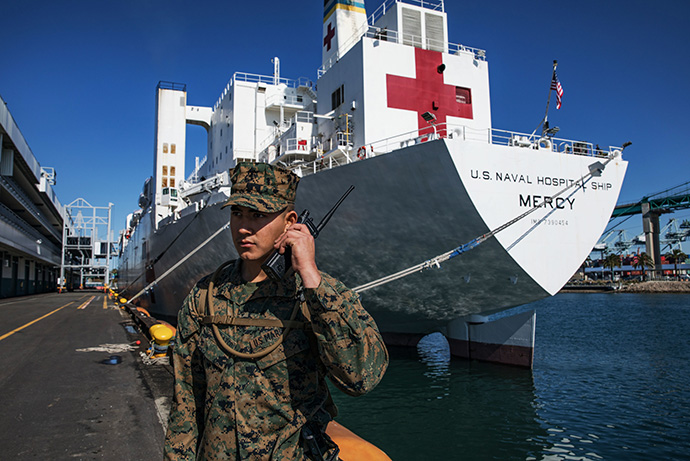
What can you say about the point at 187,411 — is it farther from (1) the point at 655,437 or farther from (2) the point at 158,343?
(1) the point at 655,437

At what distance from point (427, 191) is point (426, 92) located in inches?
178

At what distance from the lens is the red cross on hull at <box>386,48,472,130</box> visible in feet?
39.5

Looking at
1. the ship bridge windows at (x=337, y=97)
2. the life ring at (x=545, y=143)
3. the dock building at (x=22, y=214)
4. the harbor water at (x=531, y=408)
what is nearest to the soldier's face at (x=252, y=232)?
the harbor water at (x=531, y=408)

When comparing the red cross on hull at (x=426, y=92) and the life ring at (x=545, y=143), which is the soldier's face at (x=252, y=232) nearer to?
the life ring at (x=545, y=143)

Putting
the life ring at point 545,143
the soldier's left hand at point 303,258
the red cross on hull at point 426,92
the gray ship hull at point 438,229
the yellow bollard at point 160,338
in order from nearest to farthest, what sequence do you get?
1. the soldier's left hand at point 303,258
2. the yellow bollard at point 160,338
3. the gray ship hull at point 438,229
4. the life ring at point 545,143
5. the red cross on hull at point 426,92

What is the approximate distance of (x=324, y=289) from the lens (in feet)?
4.85

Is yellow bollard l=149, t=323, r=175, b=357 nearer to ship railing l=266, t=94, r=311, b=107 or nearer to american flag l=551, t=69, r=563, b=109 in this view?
american flag l=551, t=69, r=563, b=109

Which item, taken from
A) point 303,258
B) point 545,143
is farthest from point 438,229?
point 303,258

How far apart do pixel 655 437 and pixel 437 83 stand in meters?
9.20

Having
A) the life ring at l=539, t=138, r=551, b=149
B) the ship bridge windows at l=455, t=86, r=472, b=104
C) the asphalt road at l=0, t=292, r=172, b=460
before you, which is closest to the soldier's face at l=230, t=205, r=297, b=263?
the asphalt road at l=0, t=292, r=172, b=460

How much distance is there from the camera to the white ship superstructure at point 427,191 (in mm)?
9062

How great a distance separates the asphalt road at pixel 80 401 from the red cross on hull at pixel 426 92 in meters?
8.50

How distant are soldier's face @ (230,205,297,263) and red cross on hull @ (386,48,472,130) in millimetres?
10812

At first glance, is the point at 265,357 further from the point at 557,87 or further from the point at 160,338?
the point at 557,87
